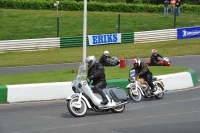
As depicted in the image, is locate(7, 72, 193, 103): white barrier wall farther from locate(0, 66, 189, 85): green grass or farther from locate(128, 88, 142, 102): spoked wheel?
locate(128, 88, 142, 102): spoked wheel

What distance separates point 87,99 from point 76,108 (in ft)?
1.55

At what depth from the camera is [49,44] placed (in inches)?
1447

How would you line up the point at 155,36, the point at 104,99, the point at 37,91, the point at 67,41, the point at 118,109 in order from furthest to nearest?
the point at 155,36 < the point at 67,41 < the point at 37,91 < the point at 118,109 < the point at 104,99

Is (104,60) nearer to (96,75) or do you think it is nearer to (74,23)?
(96,75)

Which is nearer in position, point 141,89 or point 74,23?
point 141,89

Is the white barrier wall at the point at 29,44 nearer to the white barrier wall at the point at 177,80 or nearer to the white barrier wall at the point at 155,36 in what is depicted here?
the white barrier wall at the point at 155,36

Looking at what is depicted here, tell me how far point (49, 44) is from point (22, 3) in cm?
1974

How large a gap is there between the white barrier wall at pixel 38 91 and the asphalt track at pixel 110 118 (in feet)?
0.90

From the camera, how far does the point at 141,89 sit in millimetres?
18375

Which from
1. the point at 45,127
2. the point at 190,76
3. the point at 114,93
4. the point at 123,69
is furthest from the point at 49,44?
the point at 45,127

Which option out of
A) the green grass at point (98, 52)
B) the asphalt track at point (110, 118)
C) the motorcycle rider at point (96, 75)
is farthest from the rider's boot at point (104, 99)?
the green grass at point (98, 52)

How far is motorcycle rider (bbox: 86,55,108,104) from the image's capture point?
15.1 meters

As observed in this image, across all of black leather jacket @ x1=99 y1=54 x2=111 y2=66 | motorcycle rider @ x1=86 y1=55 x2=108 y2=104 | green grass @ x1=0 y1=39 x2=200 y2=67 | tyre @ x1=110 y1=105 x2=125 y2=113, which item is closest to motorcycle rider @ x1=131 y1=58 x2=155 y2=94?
tyre @ x1=110 y1=105 x2=125 y2=113

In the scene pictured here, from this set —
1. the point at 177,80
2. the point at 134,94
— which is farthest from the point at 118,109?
the point at 177,80
